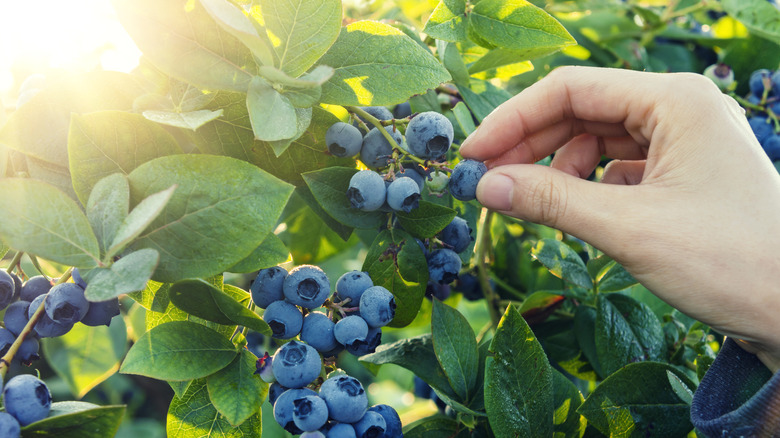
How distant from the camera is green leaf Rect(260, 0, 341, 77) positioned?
2.57 ft

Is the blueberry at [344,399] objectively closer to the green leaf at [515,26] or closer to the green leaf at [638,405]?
the green leaf at [638,405]

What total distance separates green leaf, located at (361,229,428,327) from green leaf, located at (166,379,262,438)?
1.04ft

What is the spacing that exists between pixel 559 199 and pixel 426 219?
250mm

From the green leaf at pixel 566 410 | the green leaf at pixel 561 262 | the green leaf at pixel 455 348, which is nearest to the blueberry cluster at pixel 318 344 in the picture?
the green leaf at pixel 455 348

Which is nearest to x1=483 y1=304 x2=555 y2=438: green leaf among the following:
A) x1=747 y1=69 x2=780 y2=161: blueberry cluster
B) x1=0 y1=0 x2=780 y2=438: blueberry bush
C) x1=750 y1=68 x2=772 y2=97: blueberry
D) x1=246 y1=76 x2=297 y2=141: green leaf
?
x1=0 y1=0 x2=780 y2=438: blueberry bush

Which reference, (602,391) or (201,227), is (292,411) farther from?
(602,391)

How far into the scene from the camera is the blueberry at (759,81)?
1611 millimetres

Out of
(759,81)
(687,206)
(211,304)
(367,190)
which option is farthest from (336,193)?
(759,81)

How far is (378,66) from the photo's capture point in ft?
2.91

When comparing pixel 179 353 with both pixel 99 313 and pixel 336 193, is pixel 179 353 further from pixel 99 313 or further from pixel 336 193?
pixel 336 193

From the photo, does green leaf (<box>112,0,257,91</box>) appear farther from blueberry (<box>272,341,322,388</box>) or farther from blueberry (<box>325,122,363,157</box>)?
blueberry (<box>272,341,322,388</box>)

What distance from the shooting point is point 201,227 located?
71cm

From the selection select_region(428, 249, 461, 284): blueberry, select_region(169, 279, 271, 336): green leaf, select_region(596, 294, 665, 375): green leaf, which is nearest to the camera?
select_region(169, 279, 271, 336): green leaf

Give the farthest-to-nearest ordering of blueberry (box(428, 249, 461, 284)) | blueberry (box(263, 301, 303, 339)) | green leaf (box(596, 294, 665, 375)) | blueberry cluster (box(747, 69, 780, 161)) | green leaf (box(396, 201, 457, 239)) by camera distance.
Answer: blueberry cluster (box(747, 69, 780, 161)) < green leaf (box(596, 294, 665, 375)) < blueberry (box(428, 249, 461, 284)) < green leaf (box(396, 201, 457, 239)) < blueberry (box(263, 301, 303, 339))
